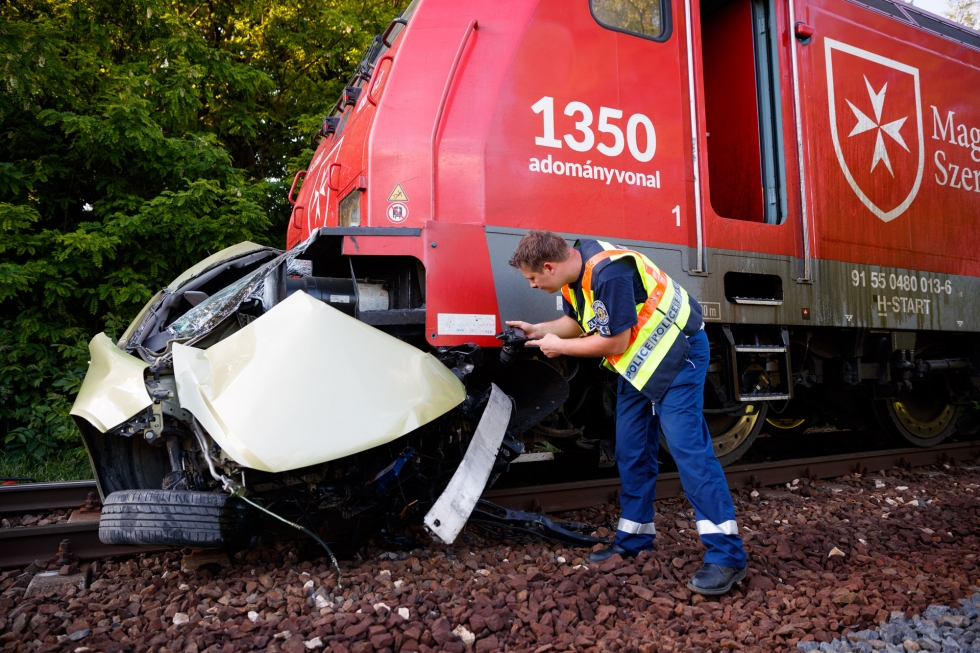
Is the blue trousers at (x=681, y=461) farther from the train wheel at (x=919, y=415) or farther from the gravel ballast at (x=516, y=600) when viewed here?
the train wheel at (x=919, y=415)

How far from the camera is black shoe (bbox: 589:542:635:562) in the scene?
3.33 metres

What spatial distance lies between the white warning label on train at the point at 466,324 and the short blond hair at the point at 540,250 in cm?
39

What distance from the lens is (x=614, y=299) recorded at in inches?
120

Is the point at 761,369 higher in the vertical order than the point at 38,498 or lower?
higher

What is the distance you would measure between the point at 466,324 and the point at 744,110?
2828mm

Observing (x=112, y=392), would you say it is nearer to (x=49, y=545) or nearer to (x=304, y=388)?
(x=304, y=388)

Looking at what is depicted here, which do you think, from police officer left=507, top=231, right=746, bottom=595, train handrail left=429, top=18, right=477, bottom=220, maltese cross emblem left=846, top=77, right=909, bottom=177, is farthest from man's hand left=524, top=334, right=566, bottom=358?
maltese cross emblem left=846, top=77, right=909, bottom=177

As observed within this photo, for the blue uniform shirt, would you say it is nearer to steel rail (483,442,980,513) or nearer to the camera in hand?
the camera in hand

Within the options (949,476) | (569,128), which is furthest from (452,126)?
(949,476)

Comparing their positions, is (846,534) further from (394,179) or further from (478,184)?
(394,179)

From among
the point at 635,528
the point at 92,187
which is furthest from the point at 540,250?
the point at 92,187

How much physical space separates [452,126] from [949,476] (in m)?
5.06

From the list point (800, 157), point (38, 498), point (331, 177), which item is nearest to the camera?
point (331, 177)

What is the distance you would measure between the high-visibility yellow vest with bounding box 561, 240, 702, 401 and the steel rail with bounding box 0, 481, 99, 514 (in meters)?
3.25
